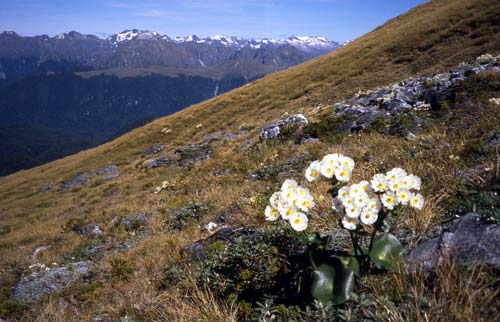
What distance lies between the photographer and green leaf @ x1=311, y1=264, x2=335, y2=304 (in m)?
3.14

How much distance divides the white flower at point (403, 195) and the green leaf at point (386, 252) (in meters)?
0.52

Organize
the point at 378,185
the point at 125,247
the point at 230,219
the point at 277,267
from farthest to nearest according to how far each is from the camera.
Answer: the point at 125,247
the point at 230,219
the point at 277,267
the point at 378,185

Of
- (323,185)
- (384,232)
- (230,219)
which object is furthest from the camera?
(230,219)

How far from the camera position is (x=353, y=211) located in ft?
9.85

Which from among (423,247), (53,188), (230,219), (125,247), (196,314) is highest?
(423,247)

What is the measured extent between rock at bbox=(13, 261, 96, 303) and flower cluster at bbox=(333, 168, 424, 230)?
7971 mm

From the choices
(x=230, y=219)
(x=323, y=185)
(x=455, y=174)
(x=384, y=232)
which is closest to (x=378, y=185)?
(x=384, y=232)

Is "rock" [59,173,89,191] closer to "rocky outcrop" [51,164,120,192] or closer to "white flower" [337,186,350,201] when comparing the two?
"rocky outcrop" [51,164,120,192]

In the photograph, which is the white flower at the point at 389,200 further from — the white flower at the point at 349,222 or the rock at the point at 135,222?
the rock at the point at 135,222

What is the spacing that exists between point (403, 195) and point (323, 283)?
3.49 feet

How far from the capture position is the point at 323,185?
7.68 m

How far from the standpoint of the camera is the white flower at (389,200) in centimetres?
304

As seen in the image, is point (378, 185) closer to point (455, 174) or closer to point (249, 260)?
point (249, 260)

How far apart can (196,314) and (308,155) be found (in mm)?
9099
